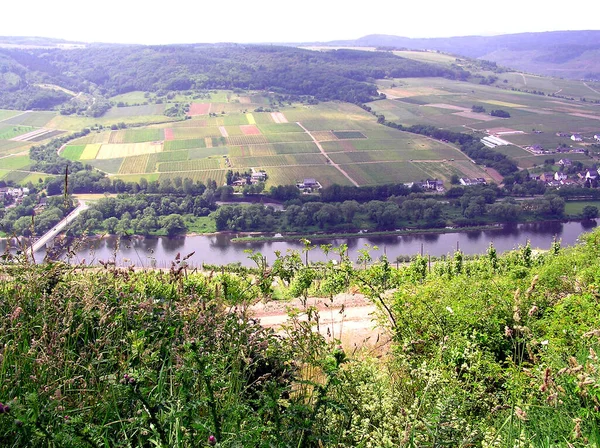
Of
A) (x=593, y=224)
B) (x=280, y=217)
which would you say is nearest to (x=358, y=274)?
(x=280, y=217)

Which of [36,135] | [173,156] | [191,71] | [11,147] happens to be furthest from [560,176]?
[191,71]

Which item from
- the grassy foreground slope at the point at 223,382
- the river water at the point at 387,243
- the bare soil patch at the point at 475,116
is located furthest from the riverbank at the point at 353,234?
the bare soil patch at the point at 475,116

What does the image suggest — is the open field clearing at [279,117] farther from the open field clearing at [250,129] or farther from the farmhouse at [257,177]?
the farmhouse at [257,177]

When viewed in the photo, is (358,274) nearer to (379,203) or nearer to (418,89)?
(379,203)

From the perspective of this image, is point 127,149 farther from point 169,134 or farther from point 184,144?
point 169,134

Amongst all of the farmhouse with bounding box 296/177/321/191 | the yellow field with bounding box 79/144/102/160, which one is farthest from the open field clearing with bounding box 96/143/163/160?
the farmhouse with bounding box 296/177/321/191

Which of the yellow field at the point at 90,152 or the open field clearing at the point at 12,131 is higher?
the open field clearing at the point at 12,131
